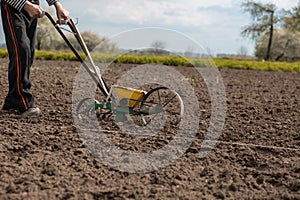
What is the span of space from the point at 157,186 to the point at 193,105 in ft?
11.5

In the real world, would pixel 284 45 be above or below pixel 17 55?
above

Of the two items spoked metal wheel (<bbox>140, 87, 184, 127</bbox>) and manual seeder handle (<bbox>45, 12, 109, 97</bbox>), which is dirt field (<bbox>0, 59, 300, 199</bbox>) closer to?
spoked metal wheel (<bbox>140, 87, 184, 127</bbox>)

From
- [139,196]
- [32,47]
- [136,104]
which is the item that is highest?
[32,47]

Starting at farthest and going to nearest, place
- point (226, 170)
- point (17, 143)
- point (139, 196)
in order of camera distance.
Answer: point (17, 143) < point (226, 170) < point (139, 196)

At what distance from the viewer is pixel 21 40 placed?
437cm

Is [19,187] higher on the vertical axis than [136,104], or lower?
lower

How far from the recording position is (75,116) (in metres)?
4.75

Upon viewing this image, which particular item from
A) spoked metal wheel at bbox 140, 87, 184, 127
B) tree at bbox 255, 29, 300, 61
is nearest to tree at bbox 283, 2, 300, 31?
tree at bbox 255, 29, 300, 61

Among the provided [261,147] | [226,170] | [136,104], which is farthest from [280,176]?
[136,104]

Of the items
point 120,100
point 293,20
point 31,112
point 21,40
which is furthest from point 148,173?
point 293,20

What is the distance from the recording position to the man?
4250 millimetres

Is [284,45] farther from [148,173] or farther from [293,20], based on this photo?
[148,173]

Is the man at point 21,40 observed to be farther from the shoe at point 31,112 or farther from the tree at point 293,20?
the tree at point 293,20

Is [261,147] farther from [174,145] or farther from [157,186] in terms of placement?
[157,186]
